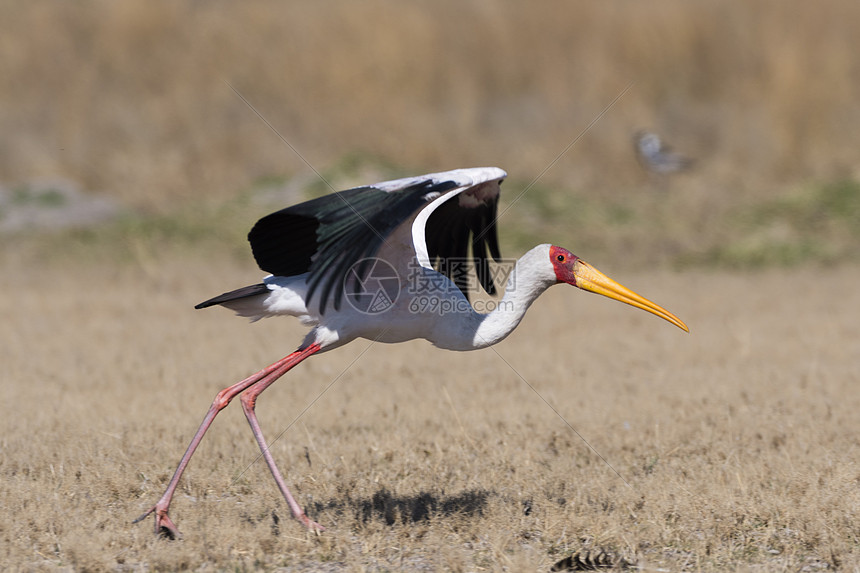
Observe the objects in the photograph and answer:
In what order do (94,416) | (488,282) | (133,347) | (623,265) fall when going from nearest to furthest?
(488,282), (94,416), (133,347), (623,265)

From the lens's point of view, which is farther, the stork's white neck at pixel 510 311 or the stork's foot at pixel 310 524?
the stork's white neck at pixel 510 311

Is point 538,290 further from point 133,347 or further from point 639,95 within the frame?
point 639,95

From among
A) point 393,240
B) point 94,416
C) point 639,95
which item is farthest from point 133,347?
point 639,95

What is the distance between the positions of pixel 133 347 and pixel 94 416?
228 cm

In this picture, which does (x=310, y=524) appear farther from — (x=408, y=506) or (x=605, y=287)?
(x=605, y=287)

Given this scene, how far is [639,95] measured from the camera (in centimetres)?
1658

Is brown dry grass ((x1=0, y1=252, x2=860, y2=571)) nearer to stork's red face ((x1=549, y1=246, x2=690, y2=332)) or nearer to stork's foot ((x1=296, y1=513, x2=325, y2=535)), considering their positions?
stork's foot ((x1=296, y1=513, x2=325, y2=535))

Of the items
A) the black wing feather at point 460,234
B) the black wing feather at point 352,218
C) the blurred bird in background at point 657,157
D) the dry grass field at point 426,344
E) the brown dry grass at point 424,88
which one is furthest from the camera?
the brown dry grass at point 424,88

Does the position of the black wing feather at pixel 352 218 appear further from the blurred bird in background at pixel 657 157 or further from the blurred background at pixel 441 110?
the blurred bird in background at pixel 657 157

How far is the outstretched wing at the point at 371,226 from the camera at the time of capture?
4.07 metres
